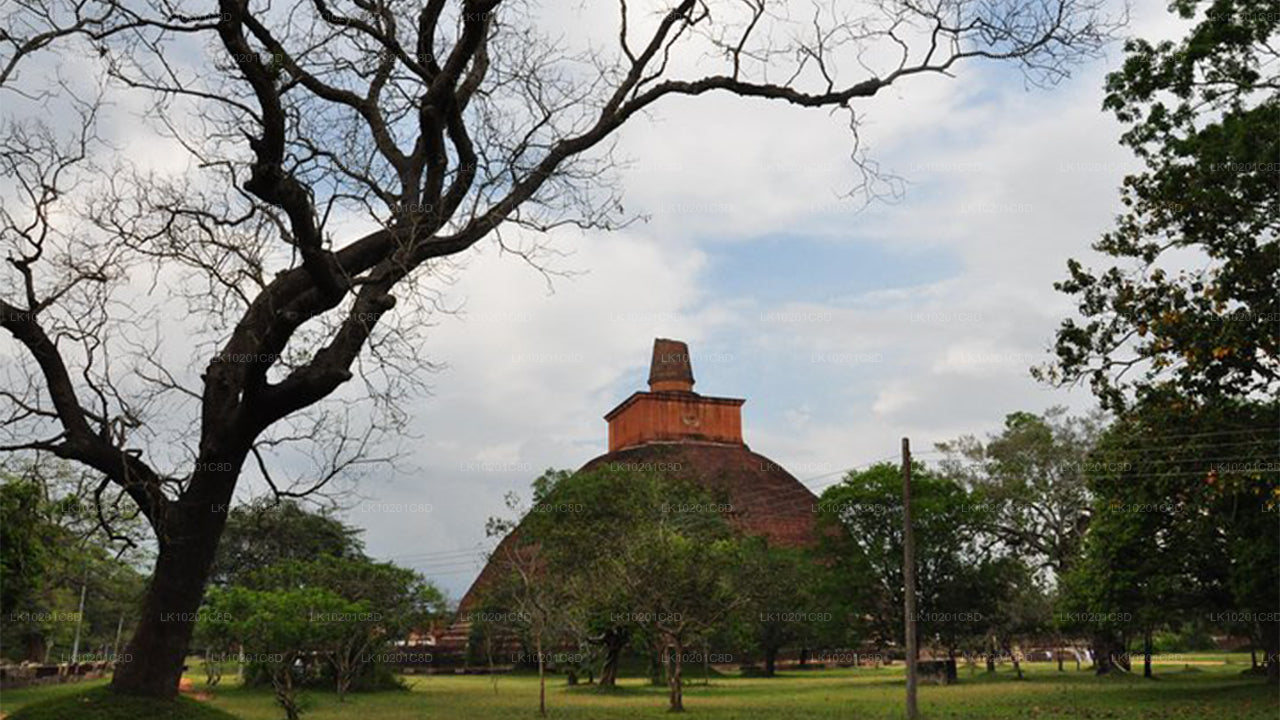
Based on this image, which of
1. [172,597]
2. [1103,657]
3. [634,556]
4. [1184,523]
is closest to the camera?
[172,597]

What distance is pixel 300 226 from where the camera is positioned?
7523mm

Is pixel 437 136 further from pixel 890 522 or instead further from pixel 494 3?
pixel 890 522

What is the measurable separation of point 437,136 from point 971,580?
3426 centimetres

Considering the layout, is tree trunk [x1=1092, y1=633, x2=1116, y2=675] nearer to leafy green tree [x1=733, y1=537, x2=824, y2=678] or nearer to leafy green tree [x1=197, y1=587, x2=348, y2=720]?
leafy green tree [x1=733, y1=537, x2=824, y2=678]

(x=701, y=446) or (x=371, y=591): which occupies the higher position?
(x=701, y=446)

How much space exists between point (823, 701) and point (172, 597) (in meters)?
21.6

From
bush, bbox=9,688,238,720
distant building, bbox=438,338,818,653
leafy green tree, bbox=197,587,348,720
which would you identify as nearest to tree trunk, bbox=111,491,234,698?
bush, bbox=9,688,238,720

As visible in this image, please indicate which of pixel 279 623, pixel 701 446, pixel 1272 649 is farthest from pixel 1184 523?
pixel 701 446

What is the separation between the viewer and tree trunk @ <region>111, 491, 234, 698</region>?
28.5 ft

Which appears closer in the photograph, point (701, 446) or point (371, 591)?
point (371, 591)

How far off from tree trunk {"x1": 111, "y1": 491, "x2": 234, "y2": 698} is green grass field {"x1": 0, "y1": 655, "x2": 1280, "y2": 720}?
9.80 meters

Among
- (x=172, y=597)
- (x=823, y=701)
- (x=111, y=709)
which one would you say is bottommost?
(x=823, y=701)

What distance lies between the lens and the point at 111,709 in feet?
27.8

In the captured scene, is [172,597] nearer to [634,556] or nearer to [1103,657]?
[634,556]
